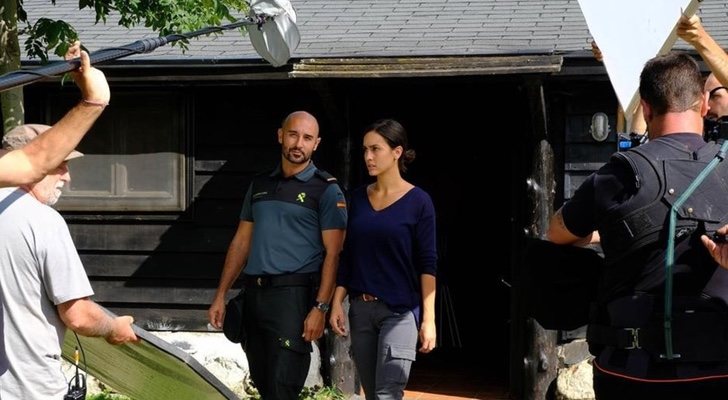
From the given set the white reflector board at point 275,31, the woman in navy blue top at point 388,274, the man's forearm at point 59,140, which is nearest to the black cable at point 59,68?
the man's forearm at point 59,140

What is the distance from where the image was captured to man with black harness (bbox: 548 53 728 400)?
10.8ft

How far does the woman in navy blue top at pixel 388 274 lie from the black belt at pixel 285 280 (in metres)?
0.16

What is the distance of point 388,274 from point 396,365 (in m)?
0.45

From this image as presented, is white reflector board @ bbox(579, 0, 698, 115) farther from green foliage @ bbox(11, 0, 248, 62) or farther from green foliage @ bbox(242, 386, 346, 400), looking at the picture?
green foliage @ bbox(242, 386, 346, 400)

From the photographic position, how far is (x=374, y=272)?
17.6 ft

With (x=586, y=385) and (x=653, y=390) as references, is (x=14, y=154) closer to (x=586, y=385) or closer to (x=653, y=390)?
(x=653, y=390)

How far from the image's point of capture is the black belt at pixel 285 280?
218 inches

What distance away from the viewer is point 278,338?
549 centimetres

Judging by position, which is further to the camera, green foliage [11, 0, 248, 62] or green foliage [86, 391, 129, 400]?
green foliage [86, 391, 129, 400]

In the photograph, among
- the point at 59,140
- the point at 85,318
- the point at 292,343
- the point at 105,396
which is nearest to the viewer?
the point at 59,140

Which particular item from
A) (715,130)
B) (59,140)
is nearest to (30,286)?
(59,140)

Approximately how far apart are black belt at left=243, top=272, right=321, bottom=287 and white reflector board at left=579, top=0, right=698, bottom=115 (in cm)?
218

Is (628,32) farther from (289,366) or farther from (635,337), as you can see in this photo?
(289,366)

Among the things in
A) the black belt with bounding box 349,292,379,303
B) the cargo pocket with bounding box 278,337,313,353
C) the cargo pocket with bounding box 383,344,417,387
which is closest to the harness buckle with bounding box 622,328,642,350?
the cargo pocket with bounding box 383,344,417,387
